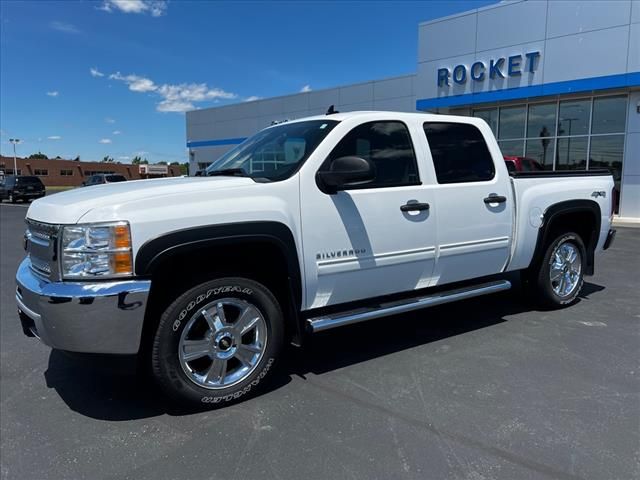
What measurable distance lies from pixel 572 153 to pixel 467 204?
15.4 metres

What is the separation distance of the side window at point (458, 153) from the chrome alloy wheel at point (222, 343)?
6.78 feet

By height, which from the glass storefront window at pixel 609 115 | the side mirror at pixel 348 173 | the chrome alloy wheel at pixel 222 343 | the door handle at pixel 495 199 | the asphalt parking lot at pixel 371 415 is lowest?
the asphalt parking lot at pixel 371 415

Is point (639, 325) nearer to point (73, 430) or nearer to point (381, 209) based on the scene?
point (381, 209)

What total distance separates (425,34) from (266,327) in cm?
1918

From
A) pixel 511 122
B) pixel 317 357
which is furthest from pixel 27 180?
pixel 317 357

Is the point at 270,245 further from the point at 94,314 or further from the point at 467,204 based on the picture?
the point at 467,204

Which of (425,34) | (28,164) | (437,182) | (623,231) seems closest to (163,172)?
(28,164)

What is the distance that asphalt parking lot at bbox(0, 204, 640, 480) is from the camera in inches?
102

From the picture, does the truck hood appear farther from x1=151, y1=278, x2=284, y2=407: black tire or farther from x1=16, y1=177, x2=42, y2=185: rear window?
x1=16, y1=177, x2=42, y2=185: rear window

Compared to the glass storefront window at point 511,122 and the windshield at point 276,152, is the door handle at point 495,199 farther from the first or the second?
the glass storefront window at point 511,122

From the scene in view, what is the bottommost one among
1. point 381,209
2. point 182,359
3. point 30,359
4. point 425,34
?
point 30,359

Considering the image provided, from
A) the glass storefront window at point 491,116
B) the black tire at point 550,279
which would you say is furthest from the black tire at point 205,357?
the glass storefront window at point 491,116

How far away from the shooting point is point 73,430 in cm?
298

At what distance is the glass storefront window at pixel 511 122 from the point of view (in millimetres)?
18391
